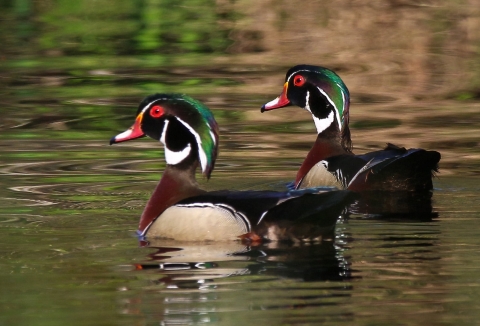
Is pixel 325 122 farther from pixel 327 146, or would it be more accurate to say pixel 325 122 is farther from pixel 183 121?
pixel 183 121

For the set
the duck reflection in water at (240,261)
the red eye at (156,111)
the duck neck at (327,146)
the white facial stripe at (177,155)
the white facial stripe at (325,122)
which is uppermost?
the red eye at (156,111)

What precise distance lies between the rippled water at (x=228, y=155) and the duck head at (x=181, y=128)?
68 cm

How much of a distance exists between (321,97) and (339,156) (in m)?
0.79

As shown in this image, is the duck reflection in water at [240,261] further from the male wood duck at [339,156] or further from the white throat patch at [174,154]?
the male wood duck at [339,156]

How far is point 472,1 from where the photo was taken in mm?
28500

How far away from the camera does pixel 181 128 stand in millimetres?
9078

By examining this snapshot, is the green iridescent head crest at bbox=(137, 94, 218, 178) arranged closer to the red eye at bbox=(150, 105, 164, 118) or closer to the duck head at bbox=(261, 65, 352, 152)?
the red eye at bbox=(150, 105, 164, 118)

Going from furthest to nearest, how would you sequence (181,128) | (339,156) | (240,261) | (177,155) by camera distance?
(339,156), (177,155), (181,128), (240,261)

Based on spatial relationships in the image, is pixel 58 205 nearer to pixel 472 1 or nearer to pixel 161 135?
pixel 161 135

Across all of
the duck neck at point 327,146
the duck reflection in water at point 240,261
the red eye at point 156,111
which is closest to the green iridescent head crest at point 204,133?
the red eye at point 156,111

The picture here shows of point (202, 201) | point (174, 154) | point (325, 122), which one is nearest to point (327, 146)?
point (325, 122)

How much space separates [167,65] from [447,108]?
5634 millimetres

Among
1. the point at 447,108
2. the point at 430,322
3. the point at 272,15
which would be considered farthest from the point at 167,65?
the point at 430,322

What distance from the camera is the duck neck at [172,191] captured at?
909 cm
